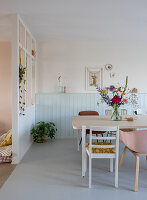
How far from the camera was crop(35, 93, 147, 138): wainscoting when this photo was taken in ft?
17.4

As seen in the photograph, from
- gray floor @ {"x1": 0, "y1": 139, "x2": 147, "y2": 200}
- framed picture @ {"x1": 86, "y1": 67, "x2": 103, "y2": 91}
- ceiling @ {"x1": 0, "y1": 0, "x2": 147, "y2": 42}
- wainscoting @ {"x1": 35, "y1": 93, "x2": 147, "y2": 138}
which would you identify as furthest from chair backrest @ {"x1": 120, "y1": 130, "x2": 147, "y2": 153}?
framed picture @ {"x1": 86, "y1": 67, "x2": 103, "y2": 91}

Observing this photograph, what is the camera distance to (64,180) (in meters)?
2.81

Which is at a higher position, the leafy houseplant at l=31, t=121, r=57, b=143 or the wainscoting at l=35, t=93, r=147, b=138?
the wainscoting at l=35, t=93, r=147, b=138

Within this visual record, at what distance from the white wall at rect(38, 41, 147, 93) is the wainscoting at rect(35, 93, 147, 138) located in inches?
8.8

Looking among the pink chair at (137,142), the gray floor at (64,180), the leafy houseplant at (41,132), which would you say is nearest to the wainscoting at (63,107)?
the leafy houseplant at (41,132)

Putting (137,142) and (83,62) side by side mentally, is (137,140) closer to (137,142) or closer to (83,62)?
(137,142)

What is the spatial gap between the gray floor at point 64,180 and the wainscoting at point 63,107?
1.42 meters

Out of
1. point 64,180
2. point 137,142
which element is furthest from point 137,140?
point 64,180

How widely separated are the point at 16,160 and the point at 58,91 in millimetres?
2384

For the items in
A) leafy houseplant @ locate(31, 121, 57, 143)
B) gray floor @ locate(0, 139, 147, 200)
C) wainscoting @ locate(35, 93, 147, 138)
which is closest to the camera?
gray floor @ locate(0, 139, 147, 200)

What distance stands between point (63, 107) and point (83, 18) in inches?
94.9

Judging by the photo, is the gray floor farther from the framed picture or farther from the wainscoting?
the framed picture

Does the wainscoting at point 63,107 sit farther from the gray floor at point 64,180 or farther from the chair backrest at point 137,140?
the chair backrest at point 137,140

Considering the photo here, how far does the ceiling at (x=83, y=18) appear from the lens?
3.06m
